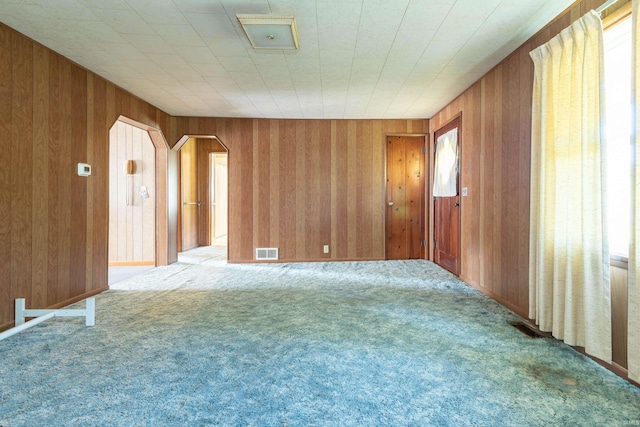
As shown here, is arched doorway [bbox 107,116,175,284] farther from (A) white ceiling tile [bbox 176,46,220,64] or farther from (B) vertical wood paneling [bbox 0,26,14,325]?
(B) vertical wood paneling [bbox 0,26,14,325]

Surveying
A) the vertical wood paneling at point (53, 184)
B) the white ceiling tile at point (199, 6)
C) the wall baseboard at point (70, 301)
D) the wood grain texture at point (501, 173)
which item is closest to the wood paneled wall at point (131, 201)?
the wall baseboard at point (70, 301)

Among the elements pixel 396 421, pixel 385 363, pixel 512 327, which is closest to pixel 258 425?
pixel 396 421

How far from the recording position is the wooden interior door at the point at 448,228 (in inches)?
167

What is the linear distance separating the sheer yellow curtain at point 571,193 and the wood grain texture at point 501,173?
11.1 inches

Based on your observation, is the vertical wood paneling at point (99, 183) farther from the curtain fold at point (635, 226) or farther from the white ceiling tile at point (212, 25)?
the curtain fold at point (635, 226)

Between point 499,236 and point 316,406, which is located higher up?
point 499,236

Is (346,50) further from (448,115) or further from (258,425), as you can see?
(258,425)

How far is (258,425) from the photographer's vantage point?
1382 millimetres

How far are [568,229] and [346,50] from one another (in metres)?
2.28

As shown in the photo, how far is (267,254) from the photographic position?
5.30 m

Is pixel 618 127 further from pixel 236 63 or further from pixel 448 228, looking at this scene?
pixel 236 63

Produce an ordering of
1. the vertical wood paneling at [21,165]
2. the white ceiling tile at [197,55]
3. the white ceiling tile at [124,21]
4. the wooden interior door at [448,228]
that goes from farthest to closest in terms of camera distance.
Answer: the wooden interior door at [448,228]
the white ceiling tile at [197,55]
the vertical wood paneling at [21,165]
the white ceiling tile at [124,21]

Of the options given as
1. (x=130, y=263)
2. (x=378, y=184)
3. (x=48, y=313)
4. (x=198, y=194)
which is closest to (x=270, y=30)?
(x=48, y=313)

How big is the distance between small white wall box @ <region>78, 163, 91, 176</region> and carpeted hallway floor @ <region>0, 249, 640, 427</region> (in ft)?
4.55
